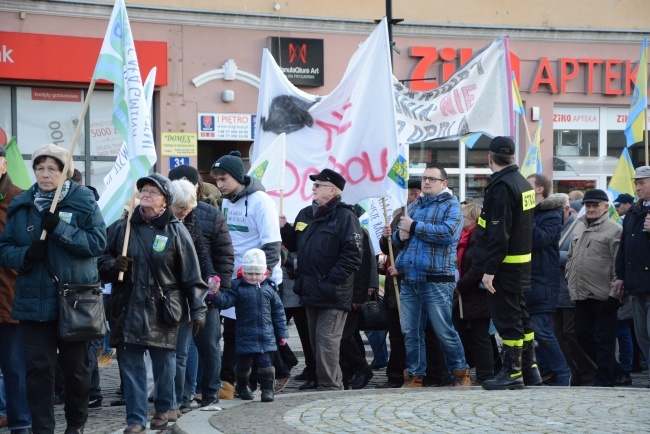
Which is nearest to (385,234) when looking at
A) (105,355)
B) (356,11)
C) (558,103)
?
(105,355)

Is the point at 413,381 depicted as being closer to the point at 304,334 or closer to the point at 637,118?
the point at 304,334

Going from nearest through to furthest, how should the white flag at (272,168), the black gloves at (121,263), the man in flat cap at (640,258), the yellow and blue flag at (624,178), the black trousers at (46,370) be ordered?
the black trousers at (46,370) < the black gloves at (121,263) < the man in flat cap at (640,258) < the white flag at (272,168) < the yellow and blue flag at (624,178)

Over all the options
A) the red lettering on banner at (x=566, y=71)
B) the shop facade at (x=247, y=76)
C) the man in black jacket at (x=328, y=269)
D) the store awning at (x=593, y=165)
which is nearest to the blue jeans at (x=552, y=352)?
the man in black jacket at (x=328, y=269)

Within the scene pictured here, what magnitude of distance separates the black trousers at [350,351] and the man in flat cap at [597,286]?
2.05 meters

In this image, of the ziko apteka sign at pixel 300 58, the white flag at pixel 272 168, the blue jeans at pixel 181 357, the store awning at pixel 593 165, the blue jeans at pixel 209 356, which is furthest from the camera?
the store awning at pixel 593 165

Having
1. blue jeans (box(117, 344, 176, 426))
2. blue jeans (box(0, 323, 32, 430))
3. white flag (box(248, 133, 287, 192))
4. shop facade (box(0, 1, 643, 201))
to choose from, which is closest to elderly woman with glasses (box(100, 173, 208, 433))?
blue jeans (box(117, 344, 176, 426))

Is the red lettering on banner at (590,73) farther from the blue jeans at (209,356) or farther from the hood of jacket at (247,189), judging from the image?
the blue jeans at (209,356)

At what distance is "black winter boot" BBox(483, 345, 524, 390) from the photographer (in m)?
9.12

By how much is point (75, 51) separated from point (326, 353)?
11.1 metres

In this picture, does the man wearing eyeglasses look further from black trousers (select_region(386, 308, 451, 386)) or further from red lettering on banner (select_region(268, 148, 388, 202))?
red lettering on banner (select_region(268, 148, 388, 202))

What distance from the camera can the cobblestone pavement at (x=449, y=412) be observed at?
7.29 metres

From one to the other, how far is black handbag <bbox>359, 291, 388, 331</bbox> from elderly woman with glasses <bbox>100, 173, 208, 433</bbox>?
10.8 feet

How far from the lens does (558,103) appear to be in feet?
76.7

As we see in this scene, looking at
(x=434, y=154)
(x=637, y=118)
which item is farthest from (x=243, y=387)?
(x=434, y=154)
